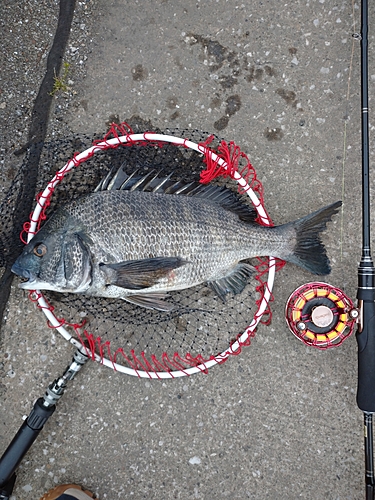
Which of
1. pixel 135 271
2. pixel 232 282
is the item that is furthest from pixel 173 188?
pixel 232 282

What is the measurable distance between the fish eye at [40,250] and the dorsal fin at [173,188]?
49 cm

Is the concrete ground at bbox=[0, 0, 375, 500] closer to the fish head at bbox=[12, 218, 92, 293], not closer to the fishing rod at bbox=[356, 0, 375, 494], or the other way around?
the fishing rod at bbox=[356, 0, 375, 494]

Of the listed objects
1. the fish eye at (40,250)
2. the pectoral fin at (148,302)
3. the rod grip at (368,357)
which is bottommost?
the rod grip at (368,357)

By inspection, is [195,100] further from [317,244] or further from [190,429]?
[190,429]

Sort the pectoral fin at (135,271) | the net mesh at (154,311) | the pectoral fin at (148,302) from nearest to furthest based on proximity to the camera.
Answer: the pectoral fin at (135,271)
the pectoral fin at (148,302)
the net mesh at (154,311)

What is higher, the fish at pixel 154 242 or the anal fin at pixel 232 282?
the fish at pixel 154 242

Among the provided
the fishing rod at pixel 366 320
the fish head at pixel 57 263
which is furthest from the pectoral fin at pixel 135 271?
the fishing rod at pixel 366 320

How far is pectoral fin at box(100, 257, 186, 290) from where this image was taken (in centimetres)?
233

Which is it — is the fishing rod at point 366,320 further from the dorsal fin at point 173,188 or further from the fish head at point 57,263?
the fish head at point 57,263

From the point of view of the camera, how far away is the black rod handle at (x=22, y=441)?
2.54 metres

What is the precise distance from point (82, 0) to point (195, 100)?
3.67 feet

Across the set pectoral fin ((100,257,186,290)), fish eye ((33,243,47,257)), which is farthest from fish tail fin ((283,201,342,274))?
fish eye ((33,243,47,257))

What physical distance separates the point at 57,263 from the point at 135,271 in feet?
1.54

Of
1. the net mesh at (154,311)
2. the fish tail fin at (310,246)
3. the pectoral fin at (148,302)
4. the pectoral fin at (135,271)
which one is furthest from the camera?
the net mesh at (154,311)
